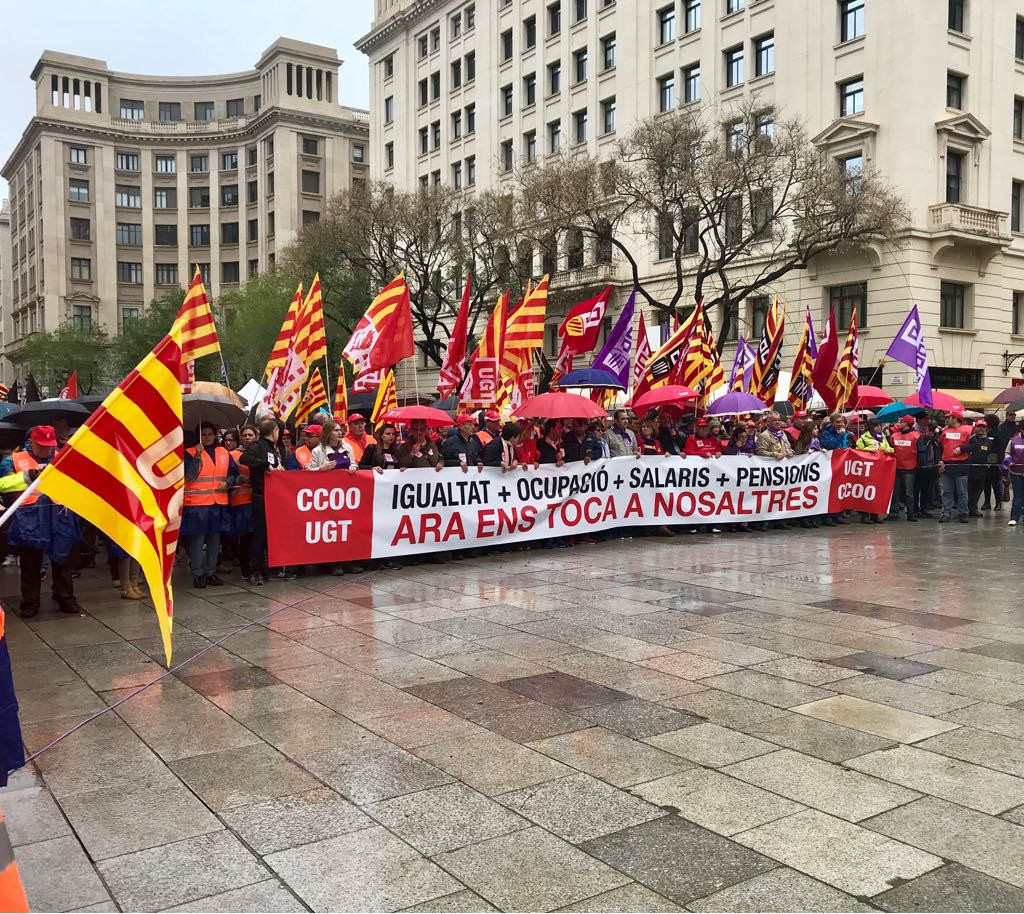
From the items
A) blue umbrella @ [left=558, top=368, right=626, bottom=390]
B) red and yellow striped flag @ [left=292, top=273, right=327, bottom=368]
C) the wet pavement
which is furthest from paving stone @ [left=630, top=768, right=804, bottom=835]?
blue umbrella @ [left=558, top=368, right=626, bottom=390]

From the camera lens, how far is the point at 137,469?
4324 millimetres

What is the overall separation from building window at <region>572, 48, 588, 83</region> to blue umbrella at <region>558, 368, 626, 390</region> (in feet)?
108

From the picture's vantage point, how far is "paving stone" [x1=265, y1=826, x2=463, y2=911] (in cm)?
355

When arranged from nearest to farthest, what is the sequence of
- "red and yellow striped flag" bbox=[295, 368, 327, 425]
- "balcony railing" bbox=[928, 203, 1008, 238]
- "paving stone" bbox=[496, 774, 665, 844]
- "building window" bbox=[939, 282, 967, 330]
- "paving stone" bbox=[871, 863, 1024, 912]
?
"paving stone" bbox=[871, 863, 1024, 912]
"paving stone" bbox=[496, 774, 665, 844]
"red and yellow striped flag" bbox=[295, 368, 327, 425]
"balcony railing" bbox=[928, 203, 1008, 238]
"building window" bbox=[939, 282, 967, 330]

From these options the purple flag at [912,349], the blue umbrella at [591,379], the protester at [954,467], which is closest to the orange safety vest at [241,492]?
the blue umbrella at [591,379]

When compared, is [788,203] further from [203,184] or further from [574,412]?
[203,184]

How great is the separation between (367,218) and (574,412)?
1069 inches

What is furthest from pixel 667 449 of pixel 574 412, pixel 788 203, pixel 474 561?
pixel 788 203

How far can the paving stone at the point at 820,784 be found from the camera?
4.35 metres

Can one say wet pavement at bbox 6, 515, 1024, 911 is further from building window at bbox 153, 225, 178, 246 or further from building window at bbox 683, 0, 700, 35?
building window at bbox 153, 225, 178, 246

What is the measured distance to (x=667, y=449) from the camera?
14758 mm

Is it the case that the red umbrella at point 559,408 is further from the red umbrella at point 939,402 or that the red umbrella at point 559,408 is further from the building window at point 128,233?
the building window at point 128,233

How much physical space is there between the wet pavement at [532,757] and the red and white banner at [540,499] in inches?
74.5

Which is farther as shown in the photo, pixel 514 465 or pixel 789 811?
pixel 514 465
